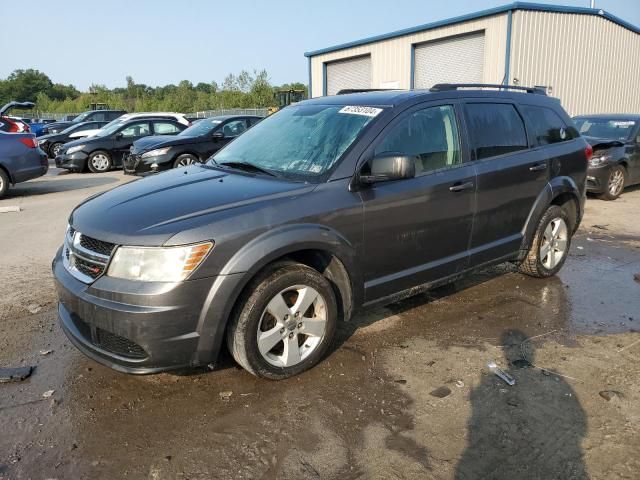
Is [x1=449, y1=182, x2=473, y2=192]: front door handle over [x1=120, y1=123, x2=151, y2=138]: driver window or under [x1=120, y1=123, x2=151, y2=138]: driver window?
under

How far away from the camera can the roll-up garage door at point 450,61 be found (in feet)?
61.7

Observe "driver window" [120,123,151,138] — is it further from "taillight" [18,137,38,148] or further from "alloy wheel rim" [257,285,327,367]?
"alloy wheel rim" [257,285,327,367]

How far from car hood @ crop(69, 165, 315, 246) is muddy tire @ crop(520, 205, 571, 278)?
2745 millimetres

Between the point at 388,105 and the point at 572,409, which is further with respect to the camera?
the point at 388,105

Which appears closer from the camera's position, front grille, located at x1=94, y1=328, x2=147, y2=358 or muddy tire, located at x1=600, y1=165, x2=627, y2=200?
front grille, located at x1=94, y1=328, x2=147, y2=358

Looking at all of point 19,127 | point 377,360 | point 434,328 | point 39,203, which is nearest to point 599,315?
point 434,328

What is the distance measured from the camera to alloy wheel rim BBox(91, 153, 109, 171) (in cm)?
1489

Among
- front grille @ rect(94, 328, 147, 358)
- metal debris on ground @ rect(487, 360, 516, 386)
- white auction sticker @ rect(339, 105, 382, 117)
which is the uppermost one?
white auction sticker @ rect(339, 105, 382, 117)

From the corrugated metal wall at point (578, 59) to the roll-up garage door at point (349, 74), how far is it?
758 cm

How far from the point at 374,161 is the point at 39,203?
348 inches

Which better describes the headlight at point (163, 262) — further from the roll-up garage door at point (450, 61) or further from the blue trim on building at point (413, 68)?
the blue trim on building at point (413, 68)

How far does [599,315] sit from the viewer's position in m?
4.46

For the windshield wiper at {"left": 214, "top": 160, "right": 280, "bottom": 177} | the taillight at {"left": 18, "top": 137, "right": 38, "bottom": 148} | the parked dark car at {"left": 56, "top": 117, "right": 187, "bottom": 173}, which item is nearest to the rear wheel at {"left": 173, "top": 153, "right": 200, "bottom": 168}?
the taillight at {"left": 18, "top": 137, "right": 38, "bottom": 148}

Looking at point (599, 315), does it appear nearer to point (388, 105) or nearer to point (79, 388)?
point (388, 105)
